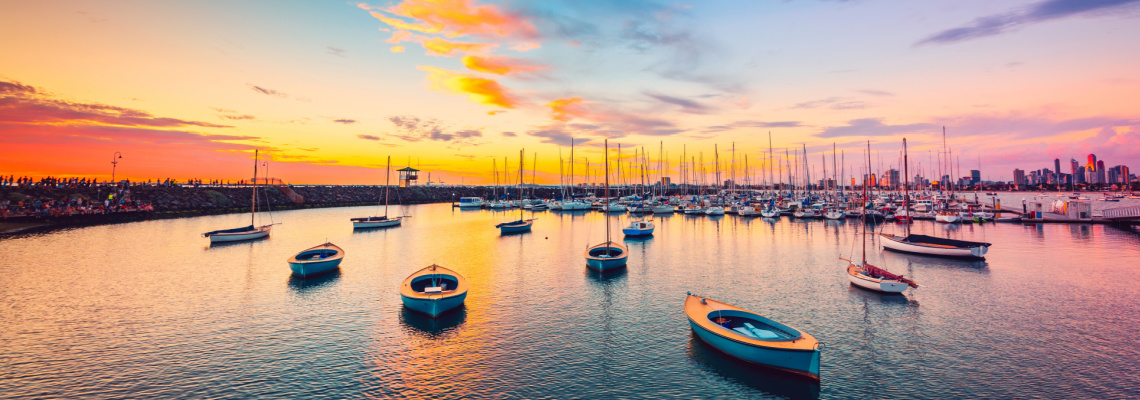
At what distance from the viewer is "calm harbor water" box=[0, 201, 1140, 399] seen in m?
19.0

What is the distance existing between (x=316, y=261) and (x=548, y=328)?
26.4 meters

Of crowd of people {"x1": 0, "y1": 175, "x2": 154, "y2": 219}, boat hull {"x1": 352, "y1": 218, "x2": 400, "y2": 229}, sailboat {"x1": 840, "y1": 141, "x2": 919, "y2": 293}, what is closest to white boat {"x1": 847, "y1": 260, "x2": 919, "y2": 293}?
sailboat {"x1": 840, "y1": 141, "x2": 919, "y2": 293}

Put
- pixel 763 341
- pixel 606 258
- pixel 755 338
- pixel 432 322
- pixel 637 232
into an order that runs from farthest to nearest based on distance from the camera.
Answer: pixel 637 232 → pixel 606 258 → pixel 432 322 → pixel 755 338 → pixel 763 341

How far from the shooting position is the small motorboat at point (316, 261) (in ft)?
133

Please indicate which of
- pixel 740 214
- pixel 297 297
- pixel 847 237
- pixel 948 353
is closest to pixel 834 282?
pixel 948 353

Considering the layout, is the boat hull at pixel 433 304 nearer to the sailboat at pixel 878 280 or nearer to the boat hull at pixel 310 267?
the boat hull at pixel 310 267

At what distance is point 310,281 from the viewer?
3934cm

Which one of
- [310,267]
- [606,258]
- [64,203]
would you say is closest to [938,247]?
[606,258]

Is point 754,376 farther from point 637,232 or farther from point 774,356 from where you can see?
point 637,232

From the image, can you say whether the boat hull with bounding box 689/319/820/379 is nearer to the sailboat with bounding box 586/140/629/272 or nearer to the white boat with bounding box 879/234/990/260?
the sailboat with bounding box 586/140/629/272

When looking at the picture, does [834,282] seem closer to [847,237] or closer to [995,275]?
[995,275]

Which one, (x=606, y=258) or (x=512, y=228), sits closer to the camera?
(x=606, y=258)

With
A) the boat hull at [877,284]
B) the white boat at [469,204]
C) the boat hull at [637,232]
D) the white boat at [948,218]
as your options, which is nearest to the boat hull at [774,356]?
the boat hull at [877,284]

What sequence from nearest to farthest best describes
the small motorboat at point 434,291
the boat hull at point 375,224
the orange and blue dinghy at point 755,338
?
the orange and blue dinghy at point 755,338 < the small motorboat at point 434,291 < the boat hull at point 375,224
